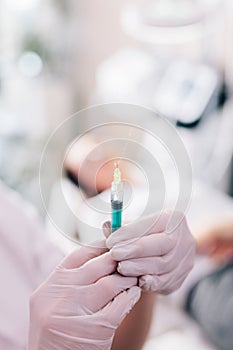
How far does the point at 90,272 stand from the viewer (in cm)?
81

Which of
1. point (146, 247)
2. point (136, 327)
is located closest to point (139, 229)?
point (146, 247)

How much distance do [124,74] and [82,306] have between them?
57.1 inches

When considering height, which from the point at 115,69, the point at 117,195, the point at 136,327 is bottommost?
the point at 115,69

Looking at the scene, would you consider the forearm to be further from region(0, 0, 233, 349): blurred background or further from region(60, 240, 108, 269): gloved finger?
region(0, 0, 233, 349): blurred background

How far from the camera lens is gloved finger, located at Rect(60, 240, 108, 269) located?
825 mm

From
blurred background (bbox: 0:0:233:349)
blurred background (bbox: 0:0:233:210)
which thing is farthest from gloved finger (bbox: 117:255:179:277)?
blurred background (bbox: 0:0:233:210)

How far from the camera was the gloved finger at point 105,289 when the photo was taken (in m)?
0.80

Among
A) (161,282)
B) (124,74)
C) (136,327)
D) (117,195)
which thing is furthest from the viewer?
(124,74)

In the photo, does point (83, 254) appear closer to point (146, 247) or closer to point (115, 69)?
point (146, 247)

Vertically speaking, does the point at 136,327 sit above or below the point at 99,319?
→ below

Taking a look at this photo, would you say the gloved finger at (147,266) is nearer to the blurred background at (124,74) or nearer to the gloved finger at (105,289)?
the gloved finger at (105,289)

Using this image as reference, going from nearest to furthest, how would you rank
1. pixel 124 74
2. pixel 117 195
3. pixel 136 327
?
pixel 117 195 < pixel 136 327 < pixel 124 74

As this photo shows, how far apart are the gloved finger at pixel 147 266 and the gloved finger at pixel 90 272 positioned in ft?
0.05

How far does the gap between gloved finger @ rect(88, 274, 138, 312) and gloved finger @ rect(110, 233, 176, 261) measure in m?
0.03
